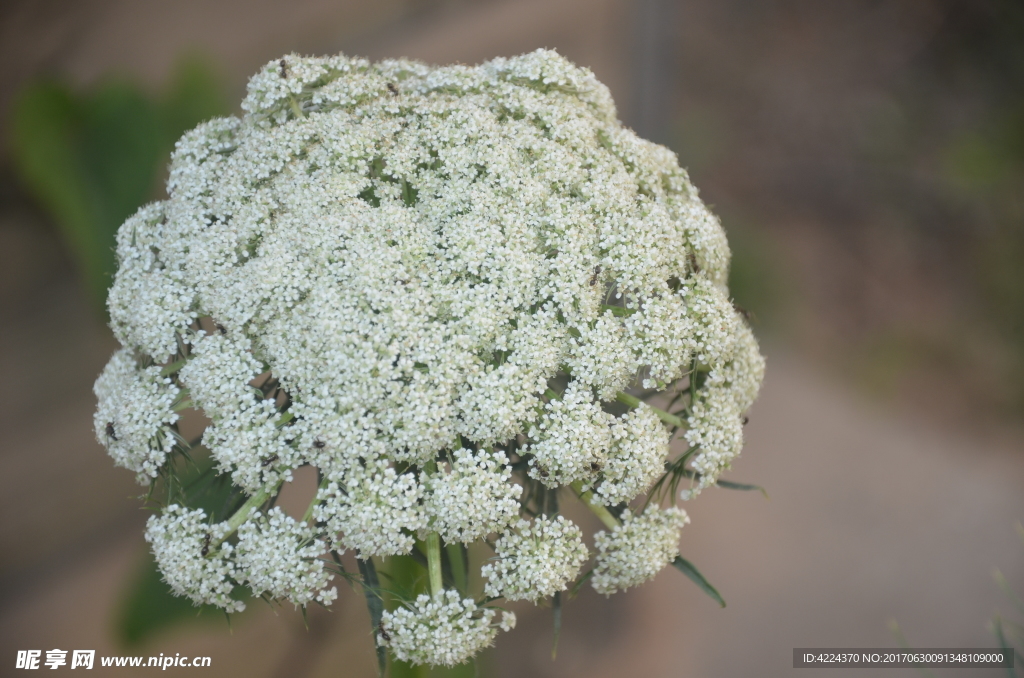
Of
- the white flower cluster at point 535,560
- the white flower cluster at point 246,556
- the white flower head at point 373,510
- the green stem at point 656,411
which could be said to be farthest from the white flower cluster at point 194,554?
the green stem at point 656,411

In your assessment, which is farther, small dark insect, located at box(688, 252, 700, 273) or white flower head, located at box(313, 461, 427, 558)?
small dark insect, located at box(688, 252, 700, 273)

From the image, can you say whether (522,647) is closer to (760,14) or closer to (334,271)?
(334,271)

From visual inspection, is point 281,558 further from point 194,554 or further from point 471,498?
point 471,498

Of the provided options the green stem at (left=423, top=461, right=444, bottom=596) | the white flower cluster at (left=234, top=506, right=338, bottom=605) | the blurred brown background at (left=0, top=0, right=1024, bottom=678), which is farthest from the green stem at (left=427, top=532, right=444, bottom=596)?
the blurred brown background at (left=0, top=0, right=1024, bottom=678)

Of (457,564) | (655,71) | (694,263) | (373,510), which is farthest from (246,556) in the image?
(655,71)

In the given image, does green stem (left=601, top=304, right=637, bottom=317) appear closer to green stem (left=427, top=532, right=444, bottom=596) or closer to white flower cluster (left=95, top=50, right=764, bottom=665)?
white flower cluster (left=95, top=50, right=764, bottom=665)

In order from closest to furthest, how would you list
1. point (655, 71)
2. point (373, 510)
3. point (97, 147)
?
point (373, 510) < point (97, 147) < point (655, 71)
